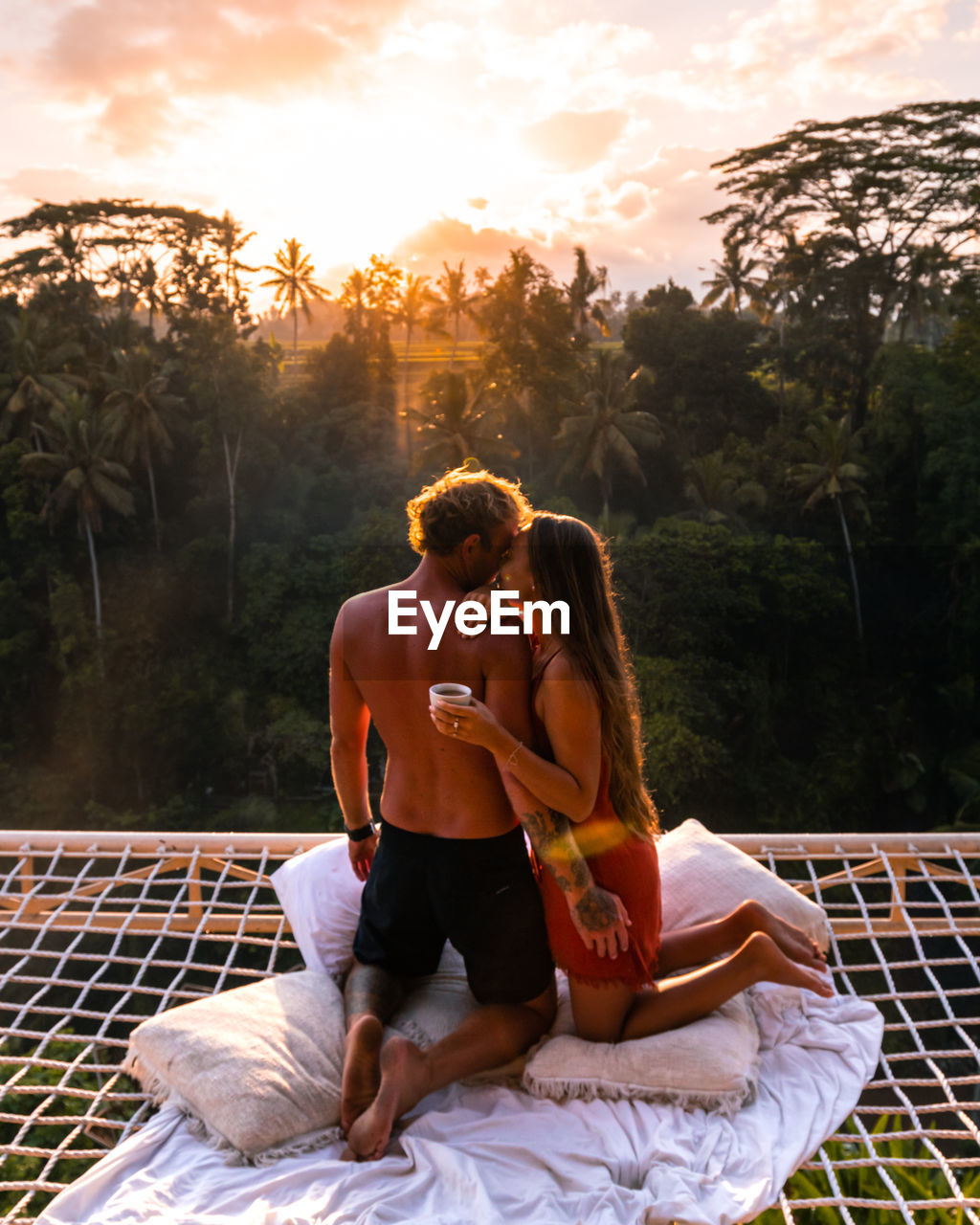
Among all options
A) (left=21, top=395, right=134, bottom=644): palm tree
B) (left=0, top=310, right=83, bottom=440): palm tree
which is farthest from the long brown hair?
(left=0, top=310, right=83, bottom=440): palm tree

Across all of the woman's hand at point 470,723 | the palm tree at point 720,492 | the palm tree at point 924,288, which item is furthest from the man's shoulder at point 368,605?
the palm tree at point 924,288

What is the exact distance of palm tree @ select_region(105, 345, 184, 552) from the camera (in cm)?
1617

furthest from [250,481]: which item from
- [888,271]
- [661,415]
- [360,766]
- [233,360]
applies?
[360,766]

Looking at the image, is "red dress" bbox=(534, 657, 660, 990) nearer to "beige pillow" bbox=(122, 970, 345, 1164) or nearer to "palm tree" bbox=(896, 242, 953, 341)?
"beige pillow" bbox=(122, 970, 345, 1164)

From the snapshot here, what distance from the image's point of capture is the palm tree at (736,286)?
1847 cm

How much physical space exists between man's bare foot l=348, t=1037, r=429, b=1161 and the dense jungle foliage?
1043 centimetres

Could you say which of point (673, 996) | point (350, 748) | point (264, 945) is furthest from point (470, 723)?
point (264, 945)

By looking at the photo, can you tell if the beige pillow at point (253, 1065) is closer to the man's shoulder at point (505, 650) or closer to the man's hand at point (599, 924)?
the man's hand at point (599, 924)

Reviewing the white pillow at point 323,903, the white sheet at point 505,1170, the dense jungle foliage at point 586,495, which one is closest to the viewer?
the white sheet at point 505,1170

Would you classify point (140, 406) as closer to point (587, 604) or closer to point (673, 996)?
point (587, 604)

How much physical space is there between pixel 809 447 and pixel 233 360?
1020 centimetres

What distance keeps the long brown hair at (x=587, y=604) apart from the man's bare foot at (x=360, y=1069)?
0.61 metres

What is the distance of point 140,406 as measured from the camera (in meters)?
16.3

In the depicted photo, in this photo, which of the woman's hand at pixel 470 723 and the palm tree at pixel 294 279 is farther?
the palm tree at pixel 294 279
